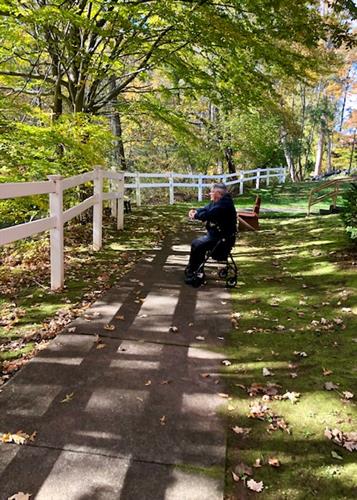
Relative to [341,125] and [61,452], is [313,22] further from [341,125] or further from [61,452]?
[341,125]

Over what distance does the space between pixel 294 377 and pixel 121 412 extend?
1.72 metres

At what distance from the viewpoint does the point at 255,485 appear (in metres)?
2.76

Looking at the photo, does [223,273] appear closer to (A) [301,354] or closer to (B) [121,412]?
(A) [301,354]

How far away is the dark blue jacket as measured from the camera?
6656mm

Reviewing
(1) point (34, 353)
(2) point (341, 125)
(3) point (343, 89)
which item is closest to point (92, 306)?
(1) point (34, 353)

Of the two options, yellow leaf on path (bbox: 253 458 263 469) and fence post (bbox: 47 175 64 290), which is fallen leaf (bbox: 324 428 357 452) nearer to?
yellow leaf on path (bbox: 253 458 263 469)

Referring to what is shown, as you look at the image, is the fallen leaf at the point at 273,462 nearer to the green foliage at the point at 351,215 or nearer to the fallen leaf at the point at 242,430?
the fallen leaf at the point at 242,430

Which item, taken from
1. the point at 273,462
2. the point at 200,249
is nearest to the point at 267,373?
the point at 273,462

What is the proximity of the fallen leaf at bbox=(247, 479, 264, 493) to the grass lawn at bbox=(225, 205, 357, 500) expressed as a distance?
0.03 metres

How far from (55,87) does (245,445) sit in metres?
10.4

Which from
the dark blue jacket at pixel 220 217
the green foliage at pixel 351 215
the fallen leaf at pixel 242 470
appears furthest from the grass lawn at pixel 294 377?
the dark blue jacket at pixel 220 217

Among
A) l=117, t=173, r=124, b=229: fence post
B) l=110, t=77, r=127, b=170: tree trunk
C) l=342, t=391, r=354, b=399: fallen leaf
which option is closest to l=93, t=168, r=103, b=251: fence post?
l=117, t=173, r=124, b=229: fence post

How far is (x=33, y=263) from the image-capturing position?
8.02 m

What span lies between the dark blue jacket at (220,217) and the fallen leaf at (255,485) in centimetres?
434
